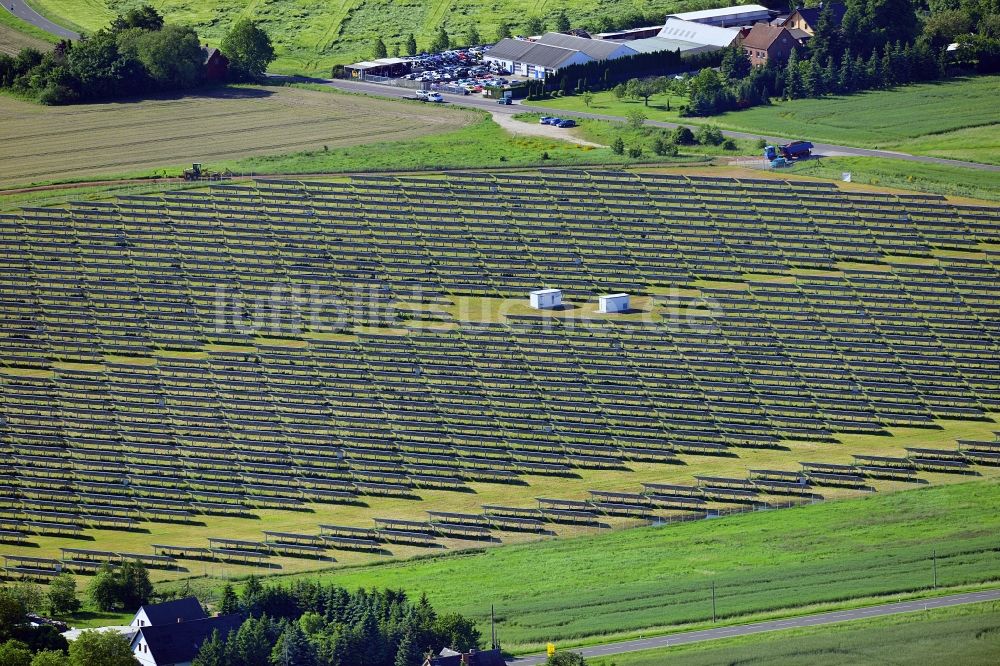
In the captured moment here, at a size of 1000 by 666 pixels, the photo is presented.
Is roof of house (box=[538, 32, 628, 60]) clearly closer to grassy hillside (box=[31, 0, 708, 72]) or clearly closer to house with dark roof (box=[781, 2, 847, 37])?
grassy hillside (box=[31, 0, 708, 72])

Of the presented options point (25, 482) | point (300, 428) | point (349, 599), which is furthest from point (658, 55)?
point (349, 599)

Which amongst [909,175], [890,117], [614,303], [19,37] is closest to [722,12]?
[890,117]

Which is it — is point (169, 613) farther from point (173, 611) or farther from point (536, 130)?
point (536, 130)

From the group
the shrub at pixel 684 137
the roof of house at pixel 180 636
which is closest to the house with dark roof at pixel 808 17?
the shrub at pixel 684 137

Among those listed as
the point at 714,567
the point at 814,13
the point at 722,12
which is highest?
the point at 814,13

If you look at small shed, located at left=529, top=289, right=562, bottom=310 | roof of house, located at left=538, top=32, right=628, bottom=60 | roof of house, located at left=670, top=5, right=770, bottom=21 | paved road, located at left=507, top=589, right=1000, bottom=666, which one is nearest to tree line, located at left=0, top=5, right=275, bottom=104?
roof of house, located at left=538, top=32, right=628, bottom=60
